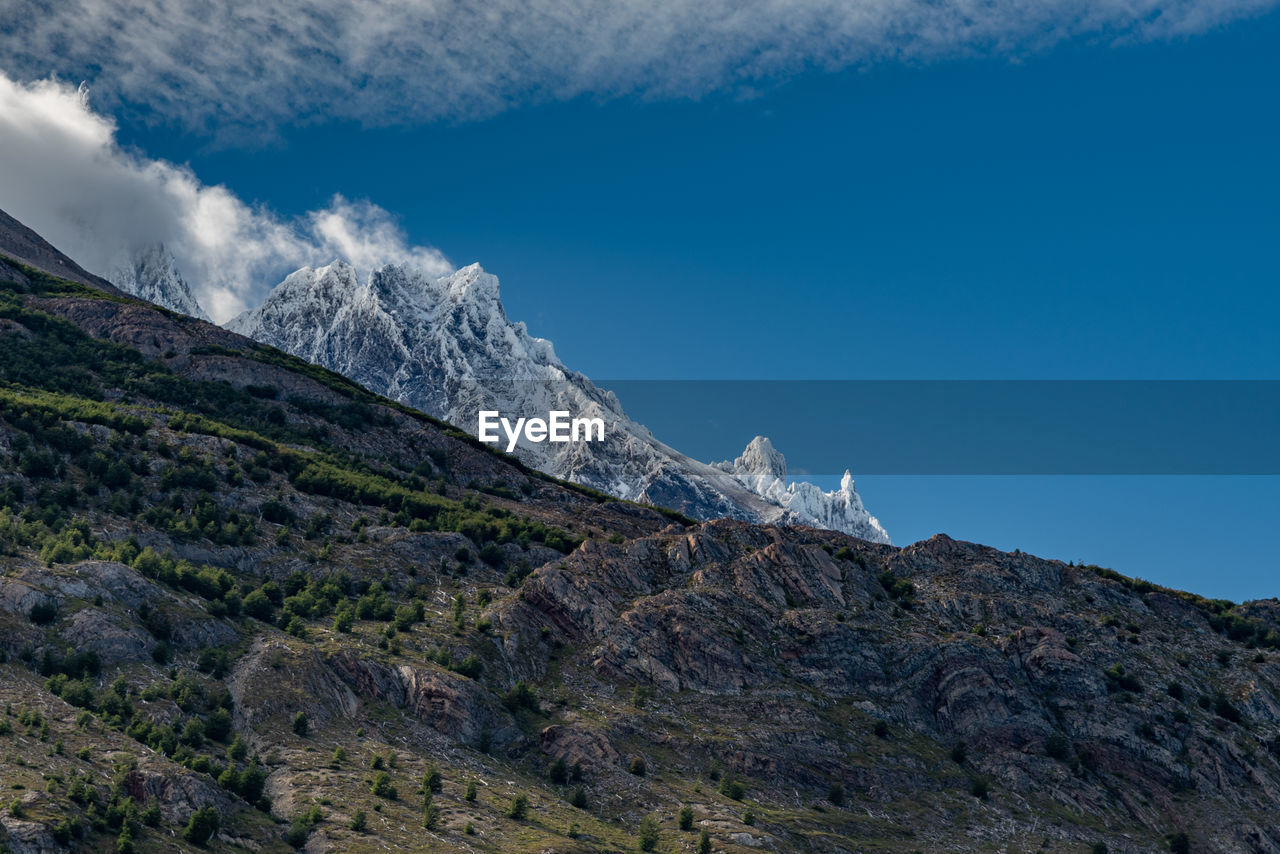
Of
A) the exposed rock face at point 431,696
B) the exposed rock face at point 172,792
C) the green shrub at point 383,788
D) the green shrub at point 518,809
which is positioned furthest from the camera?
the exposed rock face at point 431,696

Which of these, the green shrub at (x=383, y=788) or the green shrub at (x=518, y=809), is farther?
the green shrub at (x=518, y=809)

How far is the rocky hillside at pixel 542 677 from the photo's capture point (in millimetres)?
68938

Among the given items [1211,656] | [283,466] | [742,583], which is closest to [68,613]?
[283,466]

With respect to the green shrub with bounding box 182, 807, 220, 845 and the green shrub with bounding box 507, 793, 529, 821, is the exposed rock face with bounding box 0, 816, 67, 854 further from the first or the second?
the green shrub with bounding box 507, 793, 529, 821

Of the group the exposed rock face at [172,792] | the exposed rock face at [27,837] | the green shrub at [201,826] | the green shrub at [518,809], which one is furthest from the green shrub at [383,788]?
the exposed rock face at [27,837]

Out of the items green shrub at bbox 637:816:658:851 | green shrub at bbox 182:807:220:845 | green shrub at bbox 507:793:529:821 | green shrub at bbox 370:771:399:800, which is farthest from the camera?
green shrub at bbox 637:816:658:851

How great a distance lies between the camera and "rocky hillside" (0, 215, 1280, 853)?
68.9m

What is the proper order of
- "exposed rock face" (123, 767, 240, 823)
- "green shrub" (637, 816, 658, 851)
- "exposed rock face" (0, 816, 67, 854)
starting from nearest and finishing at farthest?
"exposed rock face" (0, 816, 67, 854), "exposed rock face" (123, 767, 240, 823), "green shrub" (637, 816, 658, 851)

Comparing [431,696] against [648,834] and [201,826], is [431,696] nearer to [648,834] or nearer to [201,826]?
[648,834]

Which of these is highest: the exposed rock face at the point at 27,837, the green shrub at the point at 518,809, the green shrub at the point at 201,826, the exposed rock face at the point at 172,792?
the green shrub at the point at 518,809

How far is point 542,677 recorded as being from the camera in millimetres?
95188

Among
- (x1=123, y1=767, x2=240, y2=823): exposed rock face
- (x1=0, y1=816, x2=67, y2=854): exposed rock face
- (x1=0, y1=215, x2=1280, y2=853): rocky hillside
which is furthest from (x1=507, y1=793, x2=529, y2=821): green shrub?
(x1=0, y1=816, x2=67, y2=854): exposed rock face

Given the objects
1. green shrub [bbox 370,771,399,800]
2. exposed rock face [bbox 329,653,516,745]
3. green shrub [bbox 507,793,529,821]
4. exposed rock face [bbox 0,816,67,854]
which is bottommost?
exposed rock face [bbox 0,816,67,854]

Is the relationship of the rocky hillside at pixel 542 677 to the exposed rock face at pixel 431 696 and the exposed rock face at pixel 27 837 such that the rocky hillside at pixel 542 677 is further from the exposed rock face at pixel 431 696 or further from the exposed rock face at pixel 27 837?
the exposed rock face at pixel 431 696
